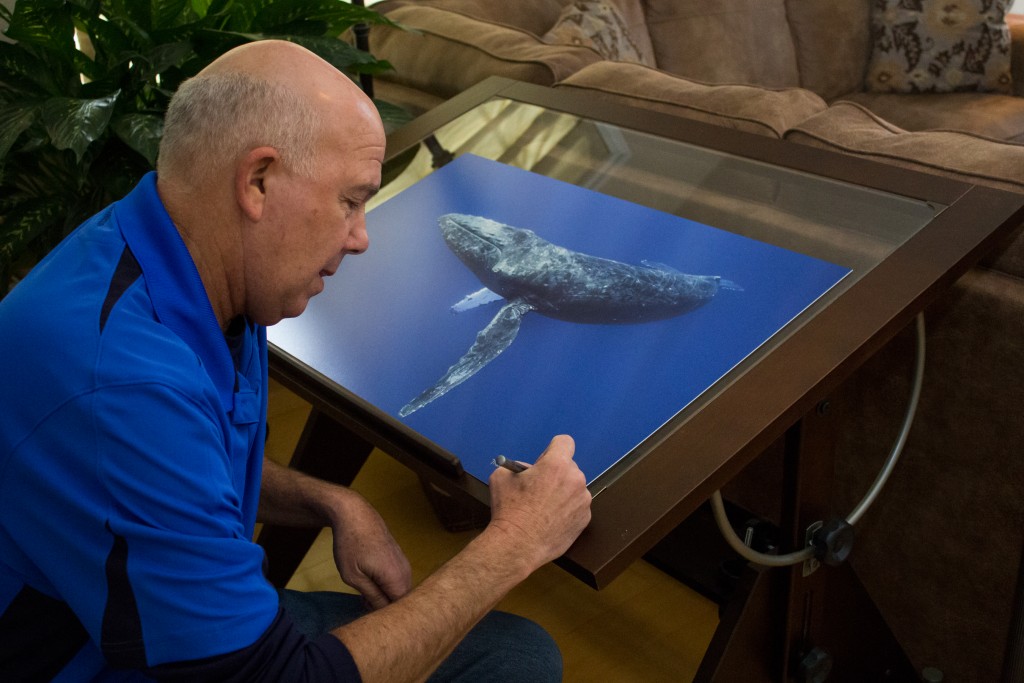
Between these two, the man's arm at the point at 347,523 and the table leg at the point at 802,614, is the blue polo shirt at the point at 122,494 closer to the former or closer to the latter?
the man's arm at the point at 347,523

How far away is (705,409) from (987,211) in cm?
51

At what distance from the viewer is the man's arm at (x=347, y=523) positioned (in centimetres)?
126

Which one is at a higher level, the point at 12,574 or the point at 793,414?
the point at 793,414

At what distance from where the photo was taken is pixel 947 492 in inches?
65.4

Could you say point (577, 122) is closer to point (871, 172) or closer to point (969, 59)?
point (871, 172)

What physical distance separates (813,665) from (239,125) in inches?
41.8

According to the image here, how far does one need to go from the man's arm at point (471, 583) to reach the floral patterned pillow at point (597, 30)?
7.28 feet

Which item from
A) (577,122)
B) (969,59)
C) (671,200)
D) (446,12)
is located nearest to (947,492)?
(671,200)

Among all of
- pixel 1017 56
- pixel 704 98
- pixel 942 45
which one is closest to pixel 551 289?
pixel 704 98

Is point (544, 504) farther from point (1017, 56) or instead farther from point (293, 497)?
point (1017, 56)

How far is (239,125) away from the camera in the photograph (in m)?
1.01

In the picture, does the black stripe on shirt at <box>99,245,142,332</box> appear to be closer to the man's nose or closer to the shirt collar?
the shirt collar

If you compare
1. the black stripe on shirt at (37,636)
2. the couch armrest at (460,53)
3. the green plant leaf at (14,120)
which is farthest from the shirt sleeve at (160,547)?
the couch armrest at (460,53)

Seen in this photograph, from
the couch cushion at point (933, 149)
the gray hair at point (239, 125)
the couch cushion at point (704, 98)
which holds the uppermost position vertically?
the gray hair at point (239, 125)
